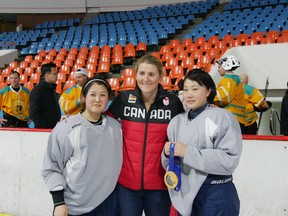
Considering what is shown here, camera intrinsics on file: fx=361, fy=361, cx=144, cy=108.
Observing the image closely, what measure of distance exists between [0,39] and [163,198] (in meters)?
16.7

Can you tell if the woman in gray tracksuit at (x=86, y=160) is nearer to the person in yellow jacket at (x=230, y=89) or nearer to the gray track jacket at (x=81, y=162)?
the gray track jacket at (x=81, y=162)

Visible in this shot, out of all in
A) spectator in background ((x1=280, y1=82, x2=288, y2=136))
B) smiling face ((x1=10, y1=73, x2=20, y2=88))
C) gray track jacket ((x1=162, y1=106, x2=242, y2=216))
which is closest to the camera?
gray track jacket ((x1=162, y1=106, x2=242, y2=216))

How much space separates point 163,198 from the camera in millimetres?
2098

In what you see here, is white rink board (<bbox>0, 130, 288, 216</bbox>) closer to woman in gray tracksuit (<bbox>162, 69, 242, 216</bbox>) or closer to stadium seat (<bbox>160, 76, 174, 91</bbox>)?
woman in gray tracksuit (<bbox>162, 69, 242, 216</bbox>)

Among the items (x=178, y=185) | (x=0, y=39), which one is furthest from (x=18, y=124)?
(x=0, y=39)

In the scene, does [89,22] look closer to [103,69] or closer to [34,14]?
[34,14]

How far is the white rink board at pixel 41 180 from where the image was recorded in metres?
2.84

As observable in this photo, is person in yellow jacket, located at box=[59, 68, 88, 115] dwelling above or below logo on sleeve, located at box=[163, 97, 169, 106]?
below

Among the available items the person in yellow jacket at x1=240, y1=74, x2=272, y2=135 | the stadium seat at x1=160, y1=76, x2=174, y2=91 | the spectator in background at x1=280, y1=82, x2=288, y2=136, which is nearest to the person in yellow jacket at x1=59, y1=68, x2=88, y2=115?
the person in yellow jacket at x1=240, y1=74, x2=272, y2=135

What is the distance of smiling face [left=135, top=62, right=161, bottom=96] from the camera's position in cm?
203

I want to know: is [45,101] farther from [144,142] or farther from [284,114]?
[284,114]

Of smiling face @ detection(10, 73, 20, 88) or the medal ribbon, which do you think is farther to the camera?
smiling face @ detection(10, 73, 20, 88)

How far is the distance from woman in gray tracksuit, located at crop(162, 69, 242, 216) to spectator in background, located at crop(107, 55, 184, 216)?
0.13 m

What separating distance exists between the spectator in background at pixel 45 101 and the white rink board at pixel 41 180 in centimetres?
37
